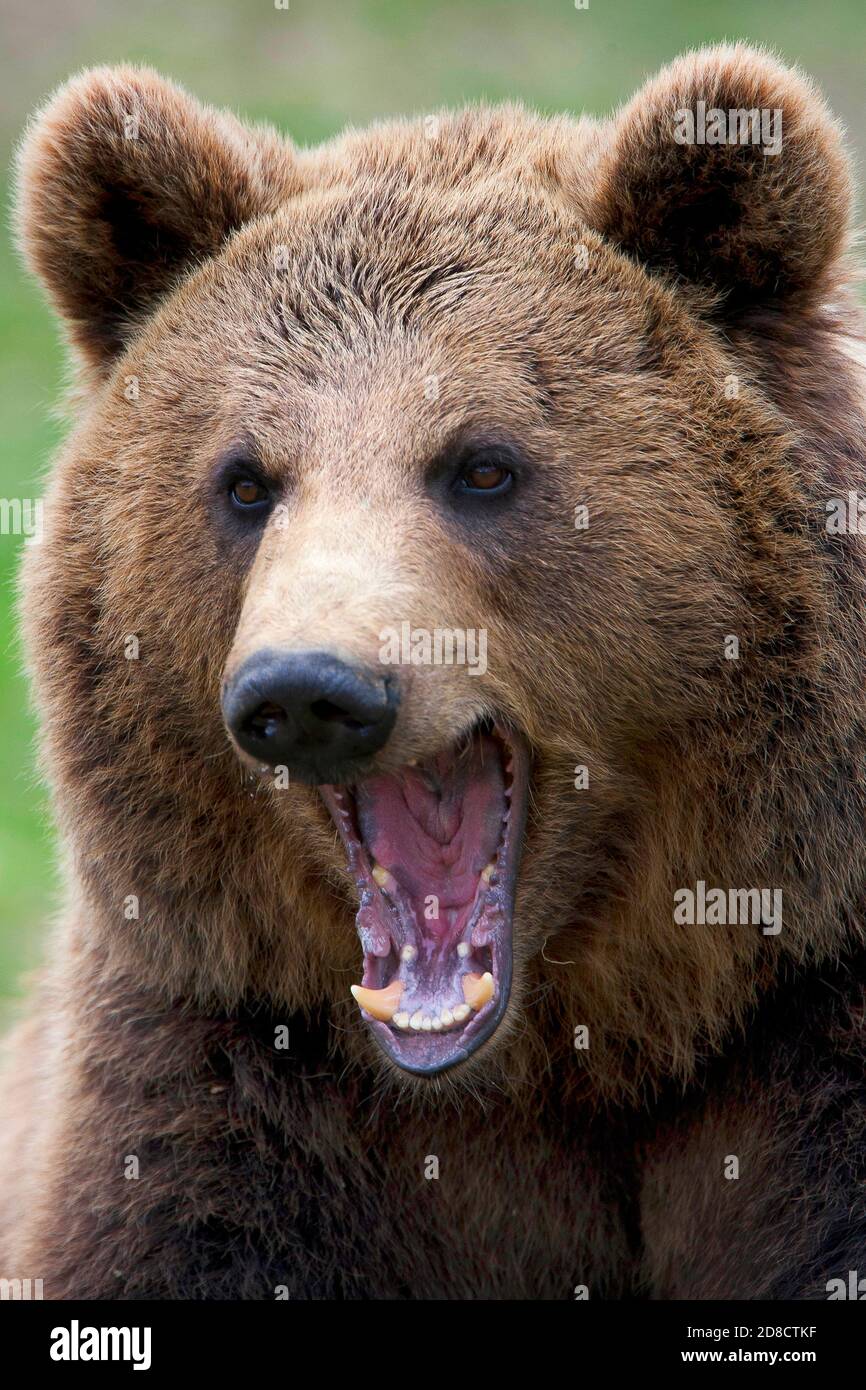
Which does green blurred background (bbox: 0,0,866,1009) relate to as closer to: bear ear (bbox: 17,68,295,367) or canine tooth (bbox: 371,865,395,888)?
bear ear (bbox: 17,68,295,367)

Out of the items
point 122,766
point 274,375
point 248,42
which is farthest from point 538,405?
point 248,42

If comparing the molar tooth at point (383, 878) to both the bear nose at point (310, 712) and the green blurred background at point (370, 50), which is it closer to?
the bear nose at point (310, 712)

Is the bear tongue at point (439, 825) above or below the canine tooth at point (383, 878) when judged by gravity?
above

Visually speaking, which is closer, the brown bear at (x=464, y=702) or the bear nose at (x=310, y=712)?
the bear nose at (x=310, y=712)

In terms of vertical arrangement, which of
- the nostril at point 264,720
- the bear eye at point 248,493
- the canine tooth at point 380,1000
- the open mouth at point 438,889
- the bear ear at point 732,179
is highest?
the bear ear at point 732,179

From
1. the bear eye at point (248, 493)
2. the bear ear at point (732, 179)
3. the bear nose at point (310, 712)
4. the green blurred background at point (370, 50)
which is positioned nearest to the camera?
the bear nose at point (310, 712)

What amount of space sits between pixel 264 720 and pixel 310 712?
0.49 ft

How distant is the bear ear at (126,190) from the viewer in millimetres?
6449

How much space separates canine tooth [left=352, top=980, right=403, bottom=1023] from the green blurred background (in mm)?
12621

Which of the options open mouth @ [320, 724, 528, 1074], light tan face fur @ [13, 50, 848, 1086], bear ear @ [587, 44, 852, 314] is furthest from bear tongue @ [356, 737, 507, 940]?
bear ear @ [587, 44, 852, 314]

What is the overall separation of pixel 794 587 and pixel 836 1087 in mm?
1391

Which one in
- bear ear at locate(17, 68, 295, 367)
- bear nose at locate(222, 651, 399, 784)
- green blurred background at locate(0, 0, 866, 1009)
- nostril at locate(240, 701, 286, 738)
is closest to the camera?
bear nose at locate(222, 651, 399, 784)

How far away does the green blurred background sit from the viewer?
1877cm

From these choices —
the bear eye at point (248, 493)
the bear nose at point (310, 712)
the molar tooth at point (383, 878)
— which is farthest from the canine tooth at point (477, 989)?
the bear eye at point (248, 493)
